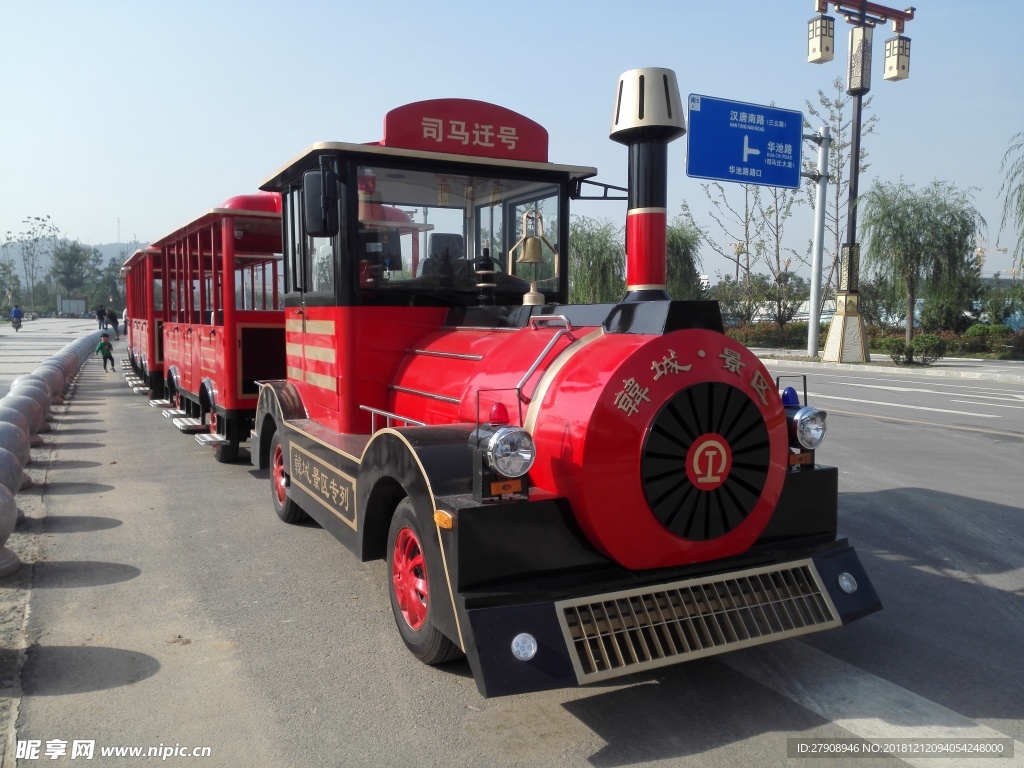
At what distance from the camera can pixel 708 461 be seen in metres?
3.23

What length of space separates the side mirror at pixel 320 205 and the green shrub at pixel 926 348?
74.4ft

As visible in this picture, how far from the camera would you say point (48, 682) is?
3420mm

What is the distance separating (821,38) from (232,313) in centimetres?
1931

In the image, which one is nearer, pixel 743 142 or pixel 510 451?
pixel 510 451

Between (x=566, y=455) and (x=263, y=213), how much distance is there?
5.78 metres

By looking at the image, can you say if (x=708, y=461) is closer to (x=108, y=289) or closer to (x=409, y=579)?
(x=409, y=579)

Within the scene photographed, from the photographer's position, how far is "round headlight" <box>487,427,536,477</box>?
2.95 meters

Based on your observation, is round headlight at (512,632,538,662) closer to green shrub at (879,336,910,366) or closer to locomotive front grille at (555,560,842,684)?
locomotive front grille at (555,560,842,684)

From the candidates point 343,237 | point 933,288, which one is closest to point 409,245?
point 343,237

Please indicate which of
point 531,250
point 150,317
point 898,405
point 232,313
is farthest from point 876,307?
point 531,250

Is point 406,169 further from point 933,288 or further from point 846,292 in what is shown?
point 933,288

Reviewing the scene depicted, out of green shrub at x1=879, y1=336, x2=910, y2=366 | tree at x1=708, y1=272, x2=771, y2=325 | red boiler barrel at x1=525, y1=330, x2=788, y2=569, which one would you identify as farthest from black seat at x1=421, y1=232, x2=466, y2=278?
tree at x1=708, y1=272, x2=771, y2=325

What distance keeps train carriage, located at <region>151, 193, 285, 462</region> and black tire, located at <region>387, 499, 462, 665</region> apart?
4.51m

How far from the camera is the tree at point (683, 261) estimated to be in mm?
35531
